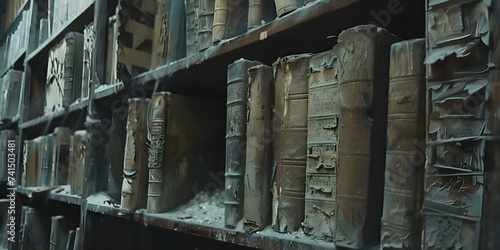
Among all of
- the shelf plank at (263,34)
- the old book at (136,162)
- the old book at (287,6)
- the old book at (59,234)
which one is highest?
the old book at (287,6)

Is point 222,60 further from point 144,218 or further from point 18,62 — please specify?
point 18,62

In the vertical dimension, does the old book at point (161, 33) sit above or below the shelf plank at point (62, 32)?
below

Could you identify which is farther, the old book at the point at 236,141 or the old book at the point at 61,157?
the old book at the point at 61,157

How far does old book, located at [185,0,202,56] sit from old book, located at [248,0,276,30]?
0.59 feet

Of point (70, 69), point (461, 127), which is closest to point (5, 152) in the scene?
point (70, 69)

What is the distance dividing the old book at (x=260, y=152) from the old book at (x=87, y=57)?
874 millimetres

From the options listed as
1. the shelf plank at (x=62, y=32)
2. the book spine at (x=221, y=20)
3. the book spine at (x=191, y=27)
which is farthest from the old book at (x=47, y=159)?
the book spine at (x=221, y=20)

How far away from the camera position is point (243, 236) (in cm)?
68

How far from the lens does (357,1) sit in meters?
0.55

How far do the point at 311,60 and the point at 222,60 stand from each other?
0.27 meters

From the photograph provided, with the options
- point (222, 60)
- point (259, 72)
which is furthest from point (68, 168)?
point (259, 72)

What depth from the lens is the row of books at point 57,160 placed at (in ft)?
4.63

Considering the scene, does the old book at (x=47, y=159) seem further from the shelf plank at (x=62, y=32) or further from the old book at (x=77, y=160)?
the shelf plank at (x=62, y=32)

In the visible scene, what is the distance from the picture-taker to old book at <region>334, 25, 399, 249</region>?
520 millimetres
